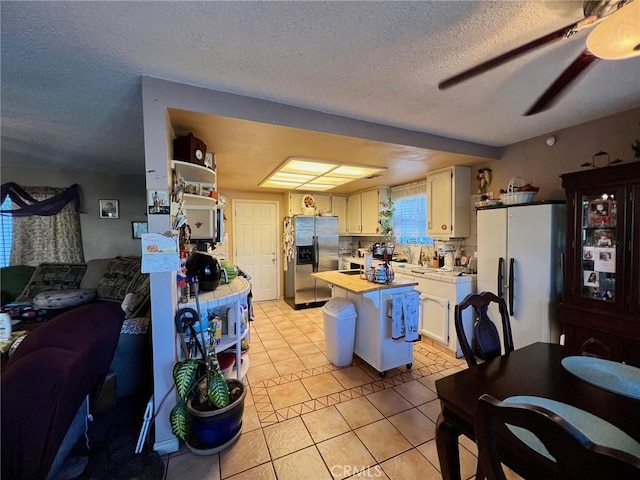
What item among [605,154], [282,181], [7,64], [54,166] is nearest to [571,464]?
[605,154]

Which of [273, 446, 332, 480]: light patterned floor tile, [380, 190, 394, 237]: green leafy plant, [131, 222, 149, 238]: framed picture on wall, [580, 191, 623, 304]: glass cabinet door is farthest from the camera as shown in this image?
[380, 190, 394, 237]: green leafy plant

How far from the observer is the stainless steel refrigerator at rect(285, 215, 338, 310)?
16.0ft

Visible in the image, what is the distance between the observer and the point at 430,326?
326 centimetres

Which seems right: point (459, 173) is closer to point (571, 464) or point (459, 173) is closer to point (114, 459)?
point (571, 464)

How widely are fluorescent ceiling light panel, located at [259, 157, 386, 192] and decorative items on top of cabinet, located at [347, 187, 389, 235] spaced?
929 mm

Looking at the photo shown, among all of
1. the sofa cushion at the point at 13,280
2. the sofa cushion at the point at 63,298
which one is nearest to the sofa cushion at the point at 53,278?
the sofa cushion at the point at 13,280

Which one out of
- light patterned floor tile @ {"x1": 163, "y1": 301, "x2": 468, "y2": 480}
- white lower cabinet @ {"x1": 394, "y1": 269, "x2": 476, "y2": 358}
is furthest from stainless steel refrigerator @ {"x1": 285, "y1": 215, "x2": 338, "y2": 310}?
white lower cabinet @ {"x1": 394, "y1": 269, "x2": 476, "y2": 358}

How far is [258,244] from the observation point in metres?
5.36

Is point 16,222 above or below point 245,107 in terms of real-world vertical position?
below

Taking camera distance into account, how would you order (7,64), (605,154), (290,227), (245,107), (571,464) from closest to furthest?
1. (571,464)
2. (7,64)
3. (245,107)
4. (605,154)
5. (290,227)

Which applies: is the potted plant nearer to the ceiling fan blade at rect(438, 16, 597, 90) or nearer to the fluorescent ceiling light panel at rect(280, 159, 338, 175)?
the fluorescent ceiling light panel at rect(280, 159, 338, 175)

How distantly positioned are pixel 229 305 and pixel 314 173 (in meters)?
2.11

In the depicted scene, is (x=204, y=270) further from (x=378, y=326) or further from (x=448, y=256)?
(x=448, y=256)

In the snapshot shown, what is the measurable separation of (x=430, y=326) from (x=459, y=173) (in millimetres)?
1975
